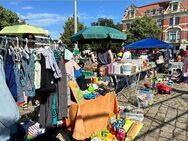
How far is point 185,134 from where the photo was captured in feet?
15.0

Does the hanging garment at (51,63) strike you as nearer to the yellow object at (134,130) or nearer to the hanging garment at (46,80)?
the hanging garment at (46,80)

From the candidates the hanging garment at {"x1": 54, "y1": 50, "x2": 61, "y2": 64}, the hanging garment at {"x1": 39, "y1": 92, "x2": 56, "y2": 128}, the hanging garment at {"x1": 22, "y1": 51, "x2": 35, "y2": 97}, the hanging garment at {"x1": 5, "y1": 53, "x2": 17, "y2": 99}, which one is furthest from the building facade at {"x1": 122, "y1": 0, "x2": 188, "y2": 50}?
the hanging garment at {"x1": 5, "y1": 53, "x2": 17, "y2": 99}

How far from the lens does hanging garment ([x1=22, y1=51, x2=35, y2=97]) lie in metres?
3.50

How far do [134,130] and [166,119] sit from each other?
122cm

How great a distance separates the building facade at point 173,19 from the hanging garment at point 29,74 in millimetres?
48588

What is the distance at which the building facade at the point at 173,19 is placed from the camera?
4950 centimetres

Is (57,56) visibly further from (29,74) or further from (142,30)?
(142,30)

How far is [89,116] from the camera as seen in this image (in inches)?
161

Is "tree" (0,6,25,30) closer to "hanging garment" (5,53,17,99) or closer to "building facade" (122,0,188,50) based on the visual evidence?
"hanging garment" (5,53,17,99)

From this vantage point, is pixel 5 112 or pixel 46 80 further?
pixel 46 80

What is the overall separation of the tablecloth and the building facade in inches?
1864

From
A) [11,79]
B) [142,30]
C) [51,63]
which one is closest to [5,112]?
[11,79]

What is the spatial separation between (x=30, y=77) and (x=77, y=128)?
3.66 ft

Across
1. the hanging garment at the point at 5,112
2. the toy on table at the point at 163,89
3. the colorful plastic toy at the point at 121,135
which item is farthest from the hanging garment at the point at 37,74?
the toy on table at the point at 163,89
